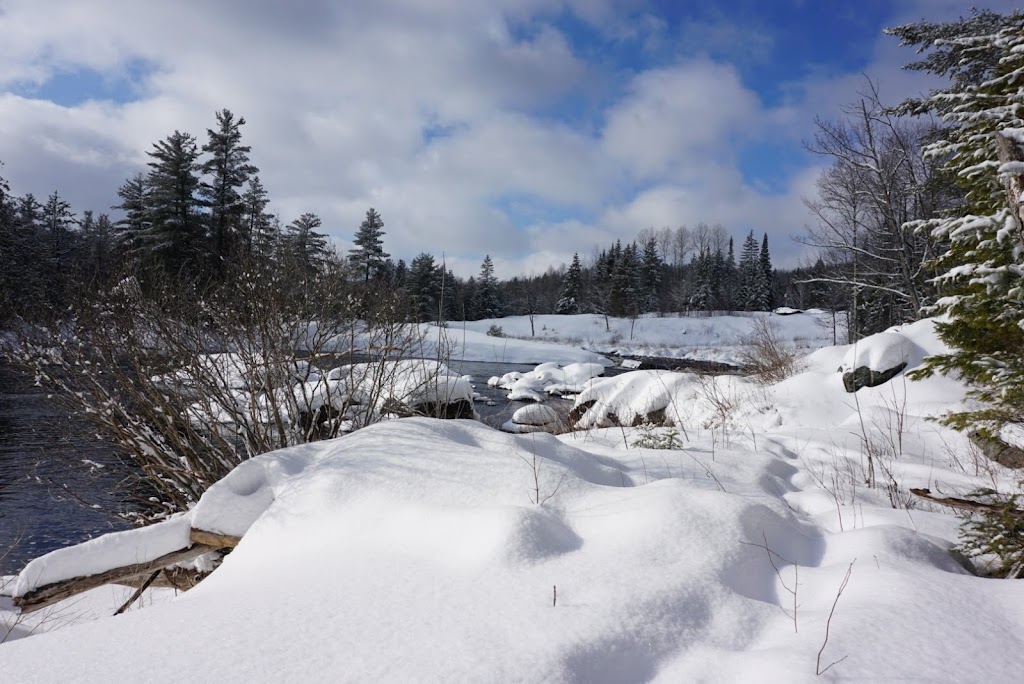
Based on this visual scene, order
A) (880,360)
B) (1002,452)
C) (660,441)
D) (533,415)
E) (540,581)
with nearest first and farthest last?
1. (540,581)
2. (660,441)
3. (1002,452)
4. (880,360)
5. (533,415)

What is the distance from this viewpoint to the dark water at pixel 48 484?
525 cm

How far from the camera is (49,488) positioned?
6.30 m

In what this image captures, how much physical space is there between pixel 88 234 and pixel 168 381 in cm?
4863

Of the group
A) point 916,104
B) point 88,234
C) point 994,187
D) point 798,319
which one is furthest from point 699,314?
point 88,234

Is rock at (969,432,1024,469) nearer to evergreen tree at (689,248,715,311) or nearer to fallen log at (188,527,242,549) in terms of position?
fallen log at (188,527,242,549)

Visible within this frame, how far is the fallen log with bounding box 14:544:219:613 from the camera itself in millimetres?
2529

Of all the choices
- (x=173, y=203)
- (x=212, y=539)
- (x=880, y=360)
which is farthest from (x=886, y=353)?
(x=173, y=203)

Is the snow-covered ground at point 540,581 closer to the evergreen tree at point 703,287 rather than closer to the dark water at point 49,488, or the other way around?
the dark water at point 49,488

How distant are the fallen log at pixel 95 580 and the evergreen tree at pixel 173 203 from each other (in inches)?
937

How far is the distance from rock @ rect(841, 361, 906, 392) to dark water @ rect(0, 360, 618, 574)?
5300 millimetres

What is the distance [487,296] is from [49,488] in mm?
44993

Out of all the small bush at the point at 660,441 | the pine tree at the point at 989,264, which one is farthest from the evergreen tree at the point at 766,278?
the small bush at the point at 660,441

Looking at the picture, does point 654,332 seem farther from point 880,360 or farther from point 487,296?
point 880,360

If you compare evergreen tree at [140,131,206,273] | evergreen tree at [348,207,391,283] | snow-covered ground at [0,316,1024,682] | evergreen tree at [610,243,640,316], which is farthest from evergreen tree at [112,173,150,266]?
evergreen tree at [610,243,640,316]
